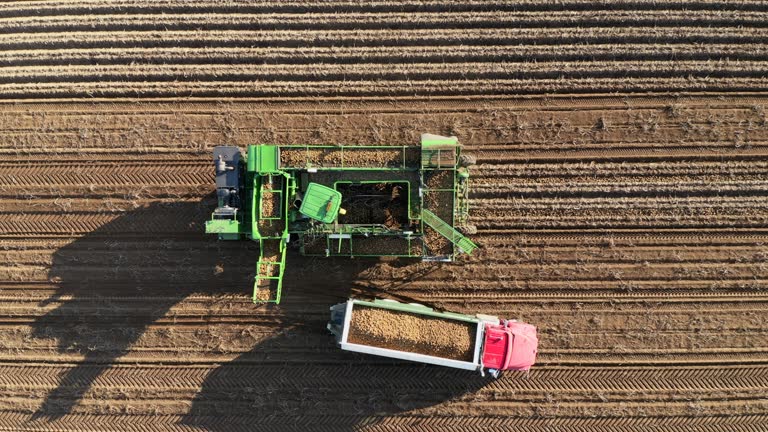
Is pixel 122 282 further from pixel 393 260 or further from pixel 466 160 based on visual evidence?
pixel 466 160

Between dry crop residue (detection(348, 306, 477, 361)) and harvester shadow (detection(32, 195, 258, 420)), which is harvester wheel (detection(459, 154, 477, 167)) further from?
harvester shadow (detection(32, 195, 258, 420))

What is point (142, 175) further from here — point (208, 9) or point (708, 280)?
point (708, 280)

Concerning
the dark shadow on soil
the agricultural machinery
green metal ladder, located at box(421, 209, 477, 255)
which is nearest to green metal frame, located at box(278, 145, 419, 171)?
the agricultural machinery

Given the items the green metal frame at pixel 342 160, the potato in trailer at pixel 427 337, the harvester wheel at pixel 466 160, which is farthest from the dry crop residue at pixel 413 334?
the harvester wheel at pixel 466 160

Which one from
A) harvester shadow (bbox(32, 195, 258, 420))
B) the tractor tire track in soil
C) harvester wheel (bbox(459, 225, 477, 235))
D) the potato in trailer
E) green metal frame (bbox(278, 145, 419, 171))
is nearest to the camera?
the potato in trailer

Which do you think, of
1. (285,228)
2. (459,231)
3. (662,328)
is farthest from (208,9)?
(662,328)

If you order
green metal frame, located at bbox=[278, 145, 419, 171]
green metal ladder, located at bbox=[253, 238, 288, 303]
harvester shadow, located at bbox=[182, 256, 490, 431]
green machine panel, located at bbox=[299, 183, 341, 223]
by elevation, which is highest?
green metal frame, located at bbox=[278, 145, 419, 171]

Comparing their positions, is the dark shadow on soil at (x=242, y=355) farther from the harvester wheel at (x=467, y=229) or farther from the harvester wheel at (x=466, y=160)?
the harvester wheel at (x=466, y=160)
